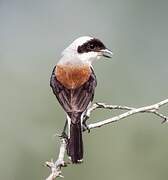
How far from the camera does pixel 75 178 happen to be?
13.7 meters

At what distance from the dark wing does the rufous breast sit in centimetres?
3

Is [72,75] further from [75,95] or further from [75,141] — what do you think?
[75,141]

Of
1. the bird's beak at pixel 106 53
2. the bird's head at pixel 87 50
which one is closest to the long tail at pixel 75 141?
the bird's head at pixel 87 50

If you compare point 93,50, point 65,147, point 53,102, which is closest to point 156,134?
point 53,102

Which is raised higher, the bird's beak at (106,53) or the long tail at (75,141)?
the bird's beak at (106,53)

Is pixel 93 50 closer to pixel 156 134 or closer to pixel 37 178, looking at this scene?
pixel 37 178

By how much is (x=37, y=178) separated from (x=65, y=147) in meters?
6.75

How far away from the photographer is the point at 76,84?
7.56 metres

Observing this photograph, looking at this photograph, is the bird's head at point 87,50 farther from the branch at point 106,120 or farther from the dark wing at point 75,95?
the branch at point 106,120

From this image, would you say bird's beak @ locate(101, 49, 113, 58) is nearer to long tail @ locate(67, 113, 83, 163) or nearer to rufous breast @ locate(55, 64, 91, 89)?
rufous breast @ locate(55, 64, 91, 89)

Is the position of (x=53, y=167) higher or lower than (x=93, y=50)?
lower

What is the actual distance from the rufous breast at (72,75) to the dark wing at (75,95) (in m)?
0.03

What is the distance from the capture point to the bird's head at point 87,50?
815 cm

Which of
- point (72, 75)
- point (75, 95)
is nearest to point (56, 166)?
point (75, 95)
